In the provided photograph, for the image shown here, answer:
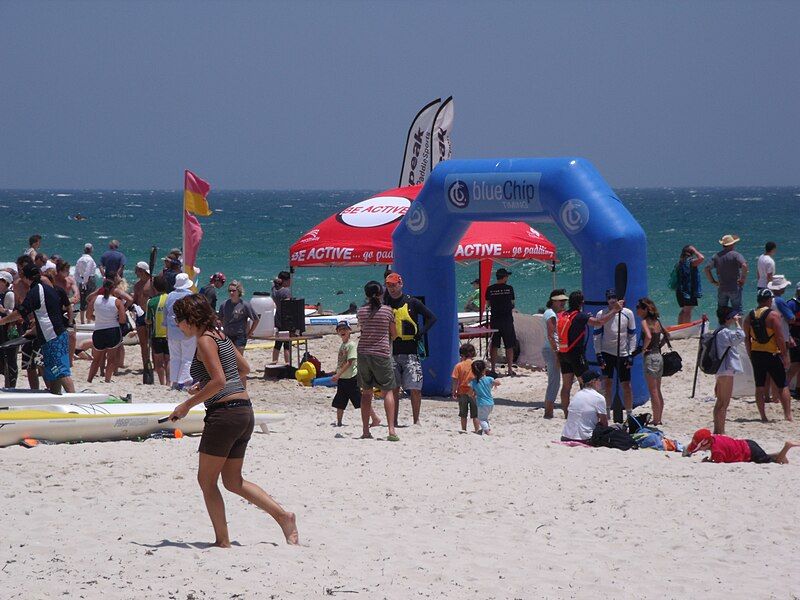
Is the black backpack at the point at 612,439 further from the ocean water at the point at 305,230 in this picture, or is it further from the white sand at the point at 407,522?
the ocean water at the point at 305,230

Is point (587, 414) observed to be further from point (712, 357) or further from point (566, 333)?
point (566, 333)

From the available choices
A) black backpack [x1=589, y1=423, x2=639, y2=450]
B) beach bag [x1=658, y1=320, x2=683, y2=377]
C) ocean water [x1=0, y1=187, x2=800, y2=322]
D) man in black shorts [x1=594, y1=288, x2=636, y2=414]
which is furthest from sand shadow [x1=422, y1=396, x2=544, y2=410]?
ocean water [x1=0, y1=187, x2=800, y2=322]

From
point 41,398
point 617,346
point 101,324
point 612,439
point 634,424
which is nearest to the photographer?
point 612,439

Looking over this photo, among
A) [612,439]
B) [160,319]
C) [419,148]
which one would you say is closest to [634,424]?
[612,439]

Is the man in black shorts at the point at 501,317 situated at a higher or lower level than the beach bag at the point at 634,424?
higher

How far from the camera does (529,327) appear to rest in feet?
46.1

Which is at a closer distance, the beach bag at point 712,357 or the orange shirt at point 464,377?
the beach bag at point 712,357

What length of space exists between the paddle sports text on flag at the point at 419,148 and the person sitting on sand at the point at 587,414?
855cm

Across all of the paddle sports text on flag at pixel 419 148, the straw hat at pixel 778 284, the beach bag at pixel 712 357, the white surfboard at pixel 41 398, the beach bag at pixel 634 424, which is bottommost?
the beach bag at pixel 634 424

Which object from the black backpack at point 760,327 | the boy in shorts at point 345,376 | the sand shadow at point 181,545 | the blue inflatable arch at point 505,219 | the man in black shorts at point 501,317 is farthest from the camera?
the man in black shorts at point 501,317

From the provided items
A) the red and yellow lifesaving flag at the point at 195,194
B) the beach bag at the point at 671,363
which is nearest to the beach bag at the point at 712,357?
the beach bag at the point at 671,363

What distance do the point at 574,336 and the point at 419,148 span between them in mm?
7491

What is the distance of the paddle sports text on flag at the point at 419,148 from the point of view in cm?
1727

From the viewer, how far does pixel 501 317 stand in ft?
45.1
